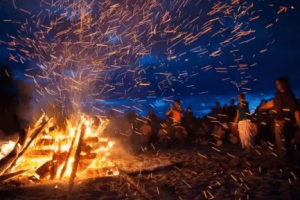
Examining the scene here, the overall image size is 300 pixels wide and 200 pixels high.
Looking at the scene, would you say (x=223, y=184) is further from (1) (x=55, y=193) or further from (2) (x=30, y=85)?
(2) (x=30, y=85)

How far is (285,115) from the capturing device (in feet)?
21.0

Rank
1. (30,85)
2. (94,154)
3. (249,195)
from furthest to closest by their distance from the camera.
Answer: (30,85)
(94,154)
(249,195)

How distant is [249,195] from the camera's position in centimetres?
450

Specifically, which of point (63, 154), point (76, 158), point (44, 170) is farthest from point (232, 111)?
point (44, 170)

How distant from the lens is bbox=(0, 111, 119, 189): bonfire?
614 centimetres

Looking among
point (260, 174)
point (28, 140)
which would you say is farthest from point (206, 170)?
point (28, 140)

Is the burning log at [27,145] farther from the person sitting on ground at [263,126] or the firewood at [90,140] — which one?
the person sitting on ground at [263,126]

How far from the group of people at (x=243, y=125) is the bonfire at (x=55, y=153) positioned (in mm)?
3780

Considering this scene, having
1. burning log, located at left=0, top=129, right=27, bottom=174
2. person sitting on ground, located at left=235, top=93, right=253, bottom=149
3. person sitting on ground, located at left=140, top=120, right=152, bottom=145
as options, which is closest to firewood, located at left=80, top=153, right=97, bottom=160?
burning log, located at left=0, top=129, right=27, bottom=174

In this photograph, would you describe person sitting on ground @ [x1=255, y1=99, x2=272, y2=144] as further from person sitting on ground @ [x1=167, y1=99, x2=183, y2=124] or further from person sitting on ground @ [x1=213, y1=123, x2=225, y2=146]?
person sitting on ground @ [x1=167, y1=99, x2=183, y2=124]

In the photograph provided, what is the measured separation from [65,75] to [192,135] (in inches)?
222

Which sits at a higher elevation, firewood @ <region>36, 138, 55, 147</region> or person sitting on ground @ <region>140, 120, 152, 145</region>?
person sitting on ground @ <region>140, 120, 152, 145</region>

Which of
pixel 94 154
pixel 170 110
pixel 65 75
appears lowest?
pixel 94 154

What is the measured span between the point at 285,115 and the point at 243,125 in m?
2.66
